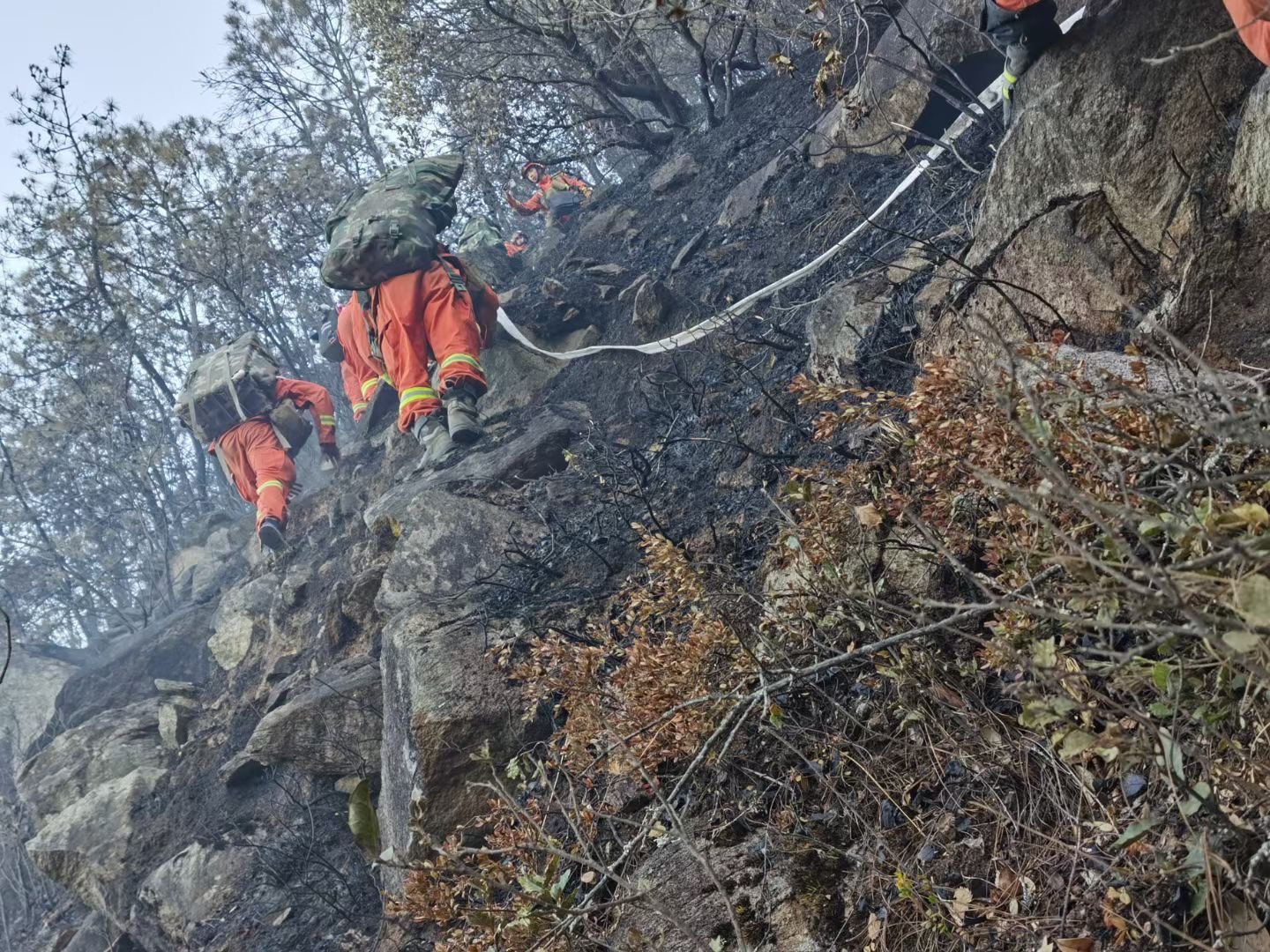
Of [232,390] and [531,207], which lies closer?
[232,390]

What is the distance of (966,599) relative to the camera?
2914 millimetres

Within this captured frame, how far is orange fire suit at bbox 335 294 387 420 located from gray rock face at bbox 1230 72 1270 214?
24.2 feet

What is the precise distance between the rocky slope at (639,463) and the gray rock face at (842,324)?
19 mm

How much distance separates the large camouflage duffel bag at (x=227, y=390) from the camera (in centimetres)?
997

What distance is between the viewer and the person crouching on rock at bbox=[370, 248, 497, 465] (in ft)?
24.2

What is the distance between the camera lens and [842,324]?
187 inches

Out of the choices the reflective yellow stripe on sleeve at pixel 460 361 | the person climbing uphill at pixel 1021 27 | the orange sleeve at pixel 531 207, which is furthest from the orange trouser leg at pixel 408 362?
the orange sleeve at pixel 531 207

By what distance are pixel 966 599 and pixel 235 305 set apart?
1402 centimetres

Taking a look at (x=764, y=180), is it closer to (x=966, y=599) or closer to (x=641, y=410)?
(x=641, y=410)

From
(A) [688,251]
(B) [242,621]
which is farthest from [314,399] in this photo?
(A) [688,251]

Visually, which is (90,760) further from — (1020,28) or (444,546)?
(1020,28)

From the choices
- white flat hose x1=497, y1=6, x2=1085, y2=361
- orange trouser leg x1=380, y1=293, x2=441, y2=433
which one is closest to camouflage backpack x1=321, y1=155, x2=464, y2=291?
orange trouser leg x1=380, y1=293, x2=441, y2=433

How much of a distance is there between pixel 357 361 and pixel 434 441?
305 cm

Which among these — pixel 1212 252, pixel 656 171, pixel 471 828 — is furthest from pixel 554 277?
pixel 1212 252
